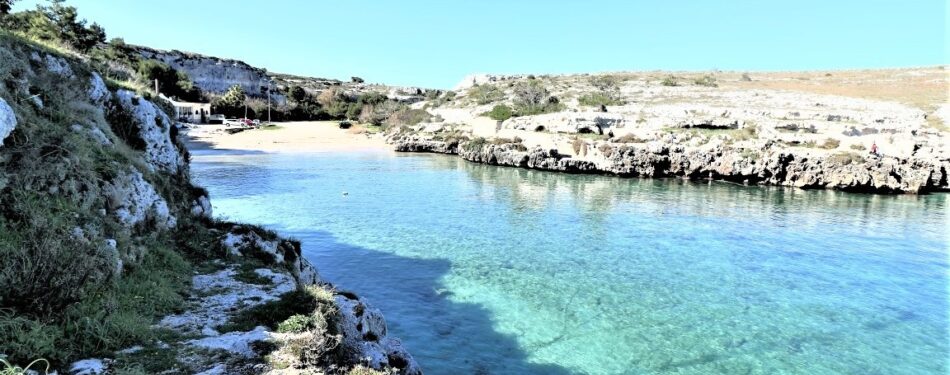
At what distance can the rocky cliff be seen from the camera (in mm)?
5621

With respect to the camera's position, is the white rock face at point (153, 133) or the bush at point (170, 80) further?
the bush at point (170, 80)

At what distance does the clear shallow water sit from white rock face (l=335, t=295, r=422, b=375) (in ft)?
8.65

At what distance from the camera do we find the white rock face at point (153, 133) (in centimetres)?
1251

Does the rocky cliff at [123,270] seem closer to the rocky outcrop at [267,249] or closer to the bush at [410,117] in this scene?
the rocky outcrop at [267,249]

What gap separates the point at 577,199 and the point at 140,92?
22.9 metres

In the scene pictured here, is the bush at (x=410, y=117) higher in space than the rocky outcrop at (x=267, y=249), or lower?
higher

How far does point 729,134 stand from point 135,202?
47148 mm

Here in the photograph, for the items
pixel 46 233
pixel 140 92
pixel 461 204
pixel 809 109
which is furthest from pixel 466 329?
pixel 809 109

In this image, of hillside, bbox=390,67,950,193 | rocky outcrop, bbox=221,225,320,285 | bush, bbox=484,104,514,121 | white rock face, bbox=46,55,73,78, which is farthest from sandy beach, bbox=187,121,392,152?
rocky outcrop, bbox=221,225,320,285

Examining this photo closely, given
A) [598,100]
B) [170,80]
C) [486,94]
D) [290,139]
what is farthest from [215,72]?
[598,100]

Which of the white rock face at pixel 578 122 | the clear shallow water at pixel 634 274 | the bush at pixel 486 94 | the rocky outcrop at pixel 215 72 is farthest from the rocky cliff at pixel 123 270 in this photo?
the rocky outcrop at pixel 215 72

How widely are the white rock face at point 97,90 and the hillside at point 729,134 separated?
121ft

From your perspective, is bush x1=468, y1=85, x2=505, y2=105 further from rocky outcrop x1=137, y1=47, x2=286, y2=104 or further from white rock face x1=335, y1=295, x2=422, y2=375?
white rock face x1=335, y1=295, x2=422, y2=375

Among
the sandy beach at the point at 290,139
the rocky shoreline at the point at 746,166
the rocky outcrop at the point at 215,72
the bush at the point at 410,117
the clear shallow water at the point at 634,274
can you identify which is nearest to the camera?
the clear shallow water at the point at 634,274
